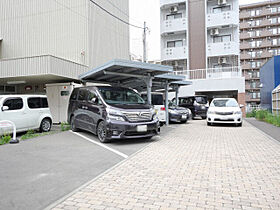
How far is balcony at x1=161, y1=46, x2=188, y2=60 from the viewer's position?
23.5 metres

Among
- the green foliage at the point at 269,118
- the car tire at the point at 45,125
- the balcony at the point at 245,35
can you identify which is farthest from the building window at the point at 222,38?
the balcony at the point at 245,35

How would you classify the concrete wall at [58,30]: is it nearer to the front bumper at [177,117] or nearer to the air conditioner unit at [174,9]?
the front bumper at [177,117]

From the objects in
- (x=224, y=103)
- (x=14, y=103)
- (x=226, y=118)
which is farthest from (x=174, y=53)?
(x=14, y=103)

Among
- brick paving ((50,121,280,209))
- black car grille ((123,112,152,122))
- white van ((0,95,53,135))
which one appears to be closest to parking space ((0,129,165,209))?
brick paving ((50,121,280,209))

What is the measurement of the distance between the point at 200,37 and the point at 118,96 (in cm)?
1862

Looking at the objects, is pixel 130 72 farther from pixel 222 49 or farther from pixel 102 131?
pixel 222 49

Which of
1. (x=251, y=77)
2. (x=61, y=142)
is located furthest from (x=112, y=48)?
(x=251, y=77)

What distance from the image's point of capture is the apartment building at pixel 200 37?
859 inches

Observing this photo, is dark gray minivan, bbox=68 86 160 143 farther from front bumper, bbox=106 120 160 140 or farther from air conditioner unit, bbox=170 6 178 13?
air conditioner unit, bbox=170 6 178 13

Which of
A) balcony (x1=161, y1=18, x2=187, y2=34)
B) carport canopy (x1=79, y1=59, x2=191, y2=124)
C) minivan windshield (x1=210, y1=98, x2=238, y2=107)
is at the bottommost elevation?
minivan windshield (x1=210, y1=98, x2=238, y2=107)

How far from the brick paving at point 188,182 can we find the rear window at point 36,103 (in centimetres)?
572

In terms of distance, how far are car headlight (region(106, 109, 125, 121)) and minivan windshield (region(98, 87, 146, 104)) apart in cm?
54

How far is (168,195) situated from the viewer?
10.5ft

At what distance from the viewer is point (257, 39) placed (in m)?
46.7
